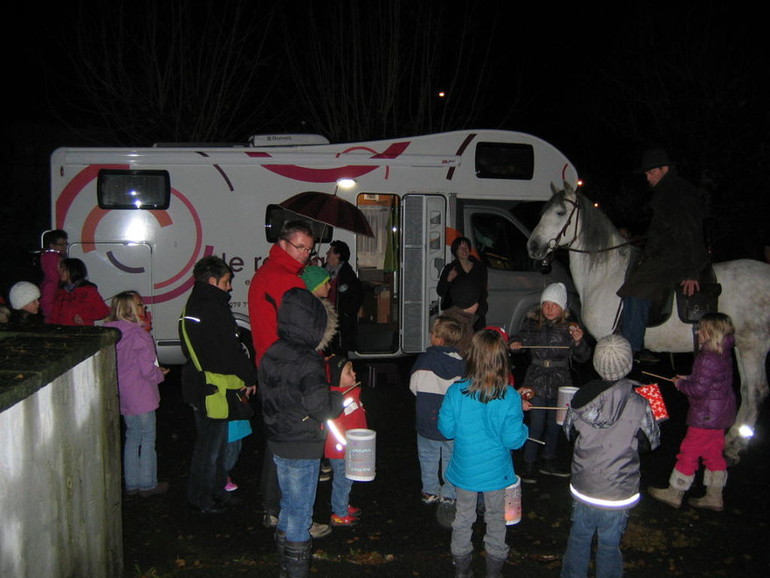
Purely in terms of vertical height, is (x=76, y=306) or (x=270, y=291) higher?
(x=270, y=291)

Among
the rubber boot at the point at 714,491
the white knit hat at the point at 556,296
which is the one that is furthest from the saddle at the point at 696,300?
the rubber boot at the point at 714,491

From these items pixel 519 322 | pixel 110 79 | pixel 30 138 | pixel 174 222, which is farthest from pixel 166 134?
pixel 519 322

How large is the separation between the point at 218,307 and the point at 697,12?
16415 mm

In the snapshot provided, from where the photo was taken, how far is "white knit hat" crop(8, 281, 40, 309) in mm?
5637

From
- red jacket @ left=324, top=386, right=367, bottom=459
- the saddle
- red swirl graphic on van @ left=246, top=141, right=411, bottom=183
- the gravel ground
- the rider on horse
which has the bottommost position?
the gravel ground

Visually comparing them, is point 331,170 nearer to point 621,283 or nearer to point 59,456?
point 621,283

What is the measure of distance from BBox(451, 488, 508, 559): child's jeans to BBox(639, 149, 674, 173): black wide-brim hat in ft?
12.4

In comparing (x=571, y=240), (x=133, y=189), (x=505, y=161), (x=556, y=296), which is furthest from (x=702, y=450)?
Answer: (x=133, y=189)

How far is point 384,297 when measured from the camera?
33.4ft

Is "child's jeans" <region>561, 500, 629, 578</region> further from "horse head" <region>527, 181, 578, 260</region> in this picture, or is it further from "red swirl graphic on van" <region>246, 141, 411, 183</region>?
"red swirl graphic on van" <region>246, 141, 411, 183</region>

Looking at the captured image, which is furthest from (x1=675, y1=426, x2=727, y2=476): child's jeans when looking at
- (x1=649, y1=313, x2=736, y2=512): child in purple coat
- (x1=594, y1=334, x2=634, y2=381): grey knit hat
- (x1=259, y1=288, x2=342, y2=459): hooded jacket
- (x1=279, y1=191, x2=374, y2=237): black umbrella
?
(x1=279, y1=191, x2=374, y2=237): black umbrella

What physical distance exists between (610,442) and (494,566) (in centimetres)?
101

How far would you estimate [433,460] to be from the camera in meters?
5.05

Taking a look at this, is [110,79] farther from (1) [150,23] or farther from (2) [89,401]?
(2) [89,401]
